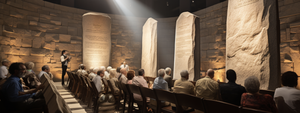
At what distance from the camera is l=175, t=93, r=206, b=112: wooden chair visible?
1638 millimetres

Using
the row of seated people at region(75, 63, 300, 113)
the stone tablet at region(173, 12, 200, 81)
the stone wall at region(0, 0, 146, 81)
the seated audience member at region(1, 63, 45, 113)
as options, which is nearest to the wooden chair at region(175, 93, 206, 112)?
the row of seated people at region(75, 63, 300, 113)

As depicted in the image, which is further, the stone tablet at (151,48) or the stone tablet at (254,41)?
the stone tablet at (151,48)

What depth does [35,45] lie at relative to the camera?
23.4 feet

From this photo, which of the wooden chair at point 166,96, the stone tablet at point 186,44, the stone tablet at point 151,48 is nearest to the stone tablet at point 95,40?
the stone tablet at point 151,48

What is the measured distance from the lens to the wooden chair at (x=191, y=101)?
164 cm

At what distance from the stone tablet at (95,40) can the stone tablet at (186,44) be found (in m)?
3.52

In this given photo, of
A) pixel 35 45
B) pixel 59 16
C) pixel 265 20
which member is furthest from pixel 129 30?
pixel 265 20

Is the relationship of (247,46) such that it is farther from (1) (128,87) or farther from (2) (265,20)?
(1) (128,87)

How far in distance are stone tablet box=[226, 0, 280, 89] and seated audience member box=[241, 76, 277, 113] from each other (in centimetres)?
188

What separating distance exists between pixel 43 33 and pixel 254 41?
8.02 meters

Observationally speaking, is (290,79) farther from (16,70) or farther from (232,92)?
(16,70)

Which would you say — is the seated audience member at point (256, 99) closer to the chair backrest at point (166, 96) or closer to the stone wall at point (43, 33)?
the chair backrest at point (166, 96)

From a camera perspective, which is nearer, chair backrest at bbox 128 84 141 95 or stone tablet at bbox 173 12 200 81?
chair backrest at bbox 128 84 141 95

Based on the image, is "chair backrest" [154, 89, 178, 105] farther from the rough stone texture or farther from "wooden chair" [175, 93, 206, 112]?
the rough stone texture
